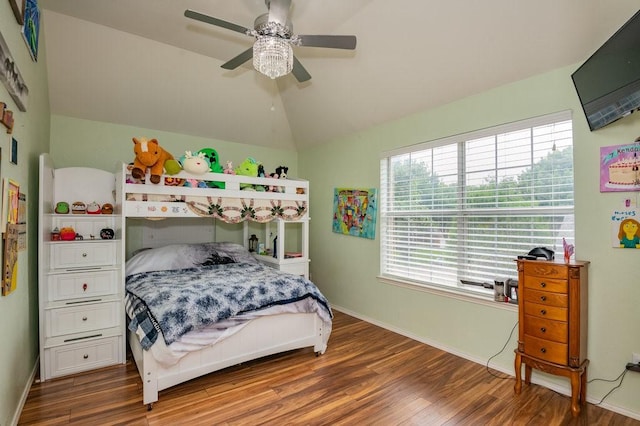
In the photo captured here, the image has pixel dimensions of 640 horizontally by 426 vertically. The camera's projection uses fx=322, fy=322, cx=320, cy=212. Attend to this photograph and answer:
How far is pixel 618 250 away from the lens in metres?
2.18

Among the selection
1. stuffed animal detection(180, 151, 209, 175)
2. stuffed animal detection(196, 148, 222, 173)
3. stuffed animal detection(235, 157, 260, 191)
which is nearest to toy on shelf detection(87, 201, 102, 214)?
stuffed animal detection(180, 151, 209, 175)

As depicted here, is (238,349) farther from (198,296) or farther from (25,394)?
(25,394)

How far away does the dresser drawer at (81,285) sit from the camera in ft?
8.56

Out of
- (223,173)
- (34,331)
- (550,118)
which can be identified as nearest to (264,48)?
(223,173)

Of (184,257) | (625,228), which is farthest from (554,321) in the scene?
(184,257)

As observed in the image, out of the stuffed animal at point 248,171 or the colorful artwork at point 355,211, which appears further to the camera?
the colorful artwork at point 355,211

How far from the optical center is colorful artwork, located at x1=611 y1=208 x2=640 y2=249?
2092mm

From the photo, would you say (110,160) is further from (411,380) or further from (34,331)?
(411,380)

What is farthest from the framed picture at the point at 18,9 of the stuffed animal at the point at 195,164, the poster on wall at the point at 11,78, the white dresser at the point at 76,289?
the stuffed animal at the point at 195,164

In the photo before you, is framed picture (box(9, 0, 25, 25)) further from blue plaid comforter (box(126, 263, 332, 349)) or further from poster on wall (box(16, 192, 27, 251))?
blue plaid comforter (box(126, 263, 332, 349))

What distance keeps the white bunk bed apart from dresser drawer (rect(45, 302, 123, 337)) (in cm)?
28

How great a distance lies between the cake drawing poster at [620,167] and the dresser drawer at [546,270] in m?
0.64

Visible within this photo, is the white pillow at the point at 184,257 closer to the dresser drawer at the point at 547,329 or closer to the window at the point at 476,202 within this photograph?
the window at the point at 476,202

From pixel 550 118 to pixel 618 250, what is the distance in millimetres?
1057
